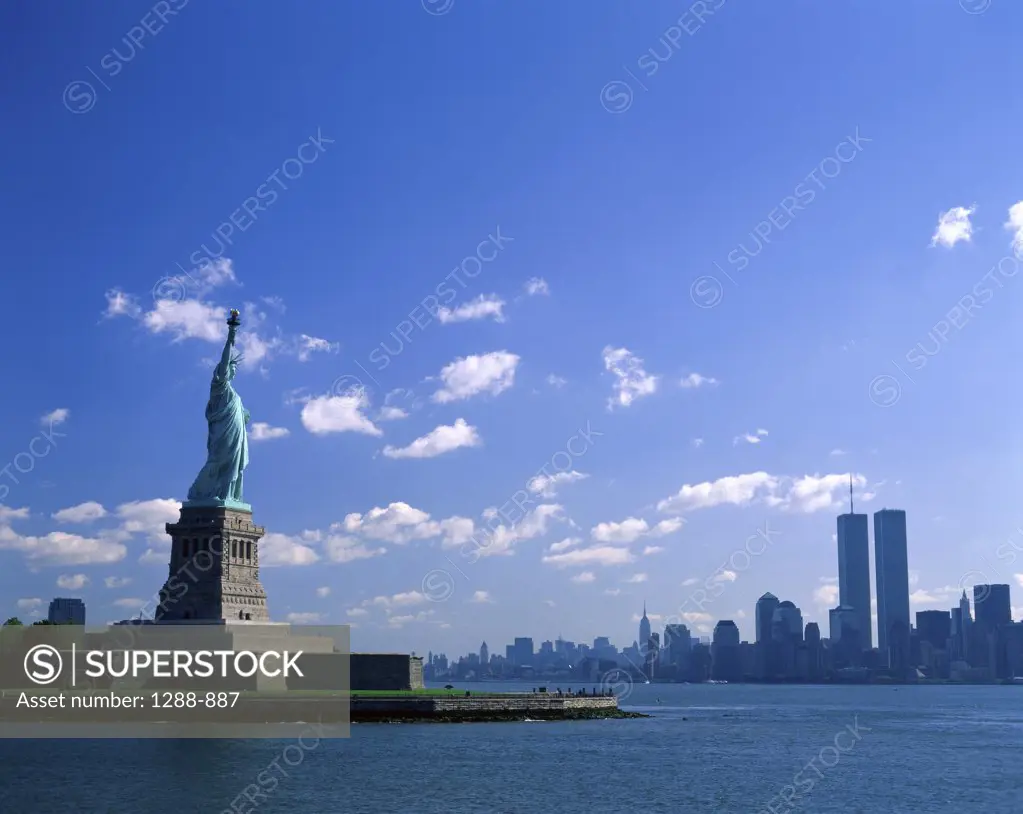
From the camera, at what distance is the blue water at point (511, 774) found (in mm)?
55469

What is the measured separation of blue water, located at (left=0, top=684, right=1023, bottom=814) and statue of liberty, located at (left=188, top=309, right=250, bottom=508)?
24841mm

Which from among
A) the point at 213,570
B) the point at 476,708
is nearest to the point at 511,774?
the point at 476,708

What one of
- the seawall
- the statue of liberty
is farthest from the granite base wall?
the statue of liberty

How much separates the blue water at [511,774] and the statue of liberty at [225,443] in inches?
978

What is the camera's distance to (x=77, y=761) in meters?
66.4

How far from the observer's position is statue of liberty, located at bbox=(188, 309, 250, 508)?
335 feet

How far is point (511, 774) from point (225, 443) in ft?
156

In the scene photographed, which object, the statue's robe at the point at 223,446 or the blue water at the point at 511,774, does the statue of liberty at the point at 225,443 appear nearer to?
the statue's robe at the point at 223,446

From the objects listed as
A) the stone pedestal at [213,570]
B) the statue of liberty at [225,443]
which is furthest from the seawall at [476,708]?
the statue of liberty at [225,443]

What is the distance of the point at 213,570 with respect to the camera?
98.4 meters

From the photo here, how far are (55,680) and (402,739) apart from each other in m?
31.8

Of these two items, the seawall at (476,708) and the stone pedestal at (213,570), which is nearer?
the seawall at (476,708)

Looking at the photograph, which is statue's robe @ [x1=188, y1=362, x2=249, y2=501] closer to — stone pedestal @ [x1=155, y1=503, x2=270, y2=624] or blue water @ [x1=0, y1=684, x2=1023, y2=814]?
stone pedestal @ [x1=155, y1=503, x2=270, y2=624]

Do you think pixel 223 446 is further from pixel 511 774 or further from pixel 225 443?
pixel 511 774
